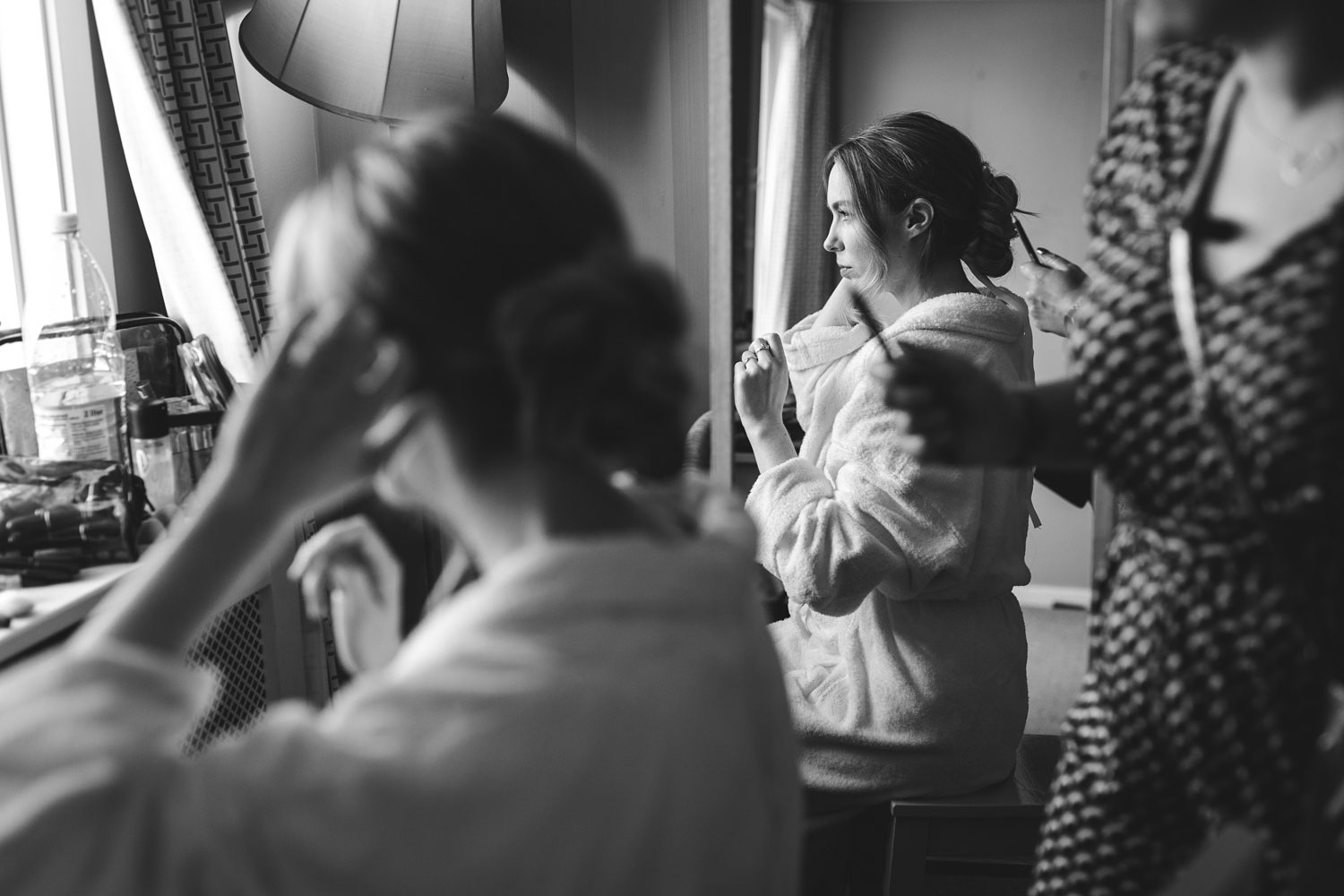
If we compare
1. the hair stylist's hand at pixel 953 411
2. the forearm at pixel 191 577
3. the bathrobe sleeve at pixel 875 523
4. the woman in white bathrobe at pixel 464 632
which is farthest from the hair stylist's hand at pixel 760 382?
the forearm at pixel 191 577

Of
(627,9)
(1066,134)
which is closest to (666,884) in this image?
(1066,134)

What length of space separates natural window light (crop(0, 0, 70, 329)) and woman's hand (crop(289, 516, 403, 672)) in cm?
125

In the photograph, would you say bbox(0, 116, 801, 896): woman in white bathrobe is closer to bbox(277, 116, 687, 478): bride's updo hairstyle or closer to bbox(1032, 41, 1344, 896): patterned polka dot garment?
bbox(277, 116, 687, 478): bride's updo hairstyle

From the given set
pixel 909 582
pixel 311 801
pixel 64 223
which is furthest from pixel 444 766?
A: pixel 64 223

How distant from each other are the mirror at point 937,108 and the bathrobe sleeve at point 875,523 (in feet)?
0.43

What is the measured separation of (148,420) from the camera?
1.43 m

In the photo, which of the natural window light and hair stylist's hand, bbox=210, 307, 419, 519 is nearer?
hair stylist's hand, bbox=210, 307, 419, 519

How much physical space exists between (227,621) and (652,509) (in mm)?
1057

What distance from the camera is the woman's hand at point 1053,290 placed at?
4.46ft

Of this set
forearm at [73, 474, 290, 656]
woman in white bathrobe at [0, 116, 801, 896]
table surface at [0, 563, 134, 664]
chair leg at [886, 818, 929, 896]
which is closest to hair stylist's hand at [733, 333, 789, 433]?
chair leg at [886, 818, 929, 896]

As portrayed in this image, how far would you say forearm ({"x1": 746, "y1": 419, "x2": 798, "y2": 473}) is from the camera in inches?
59.3

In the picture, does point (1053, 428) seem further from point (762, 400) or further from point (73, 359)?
point (73, 359)

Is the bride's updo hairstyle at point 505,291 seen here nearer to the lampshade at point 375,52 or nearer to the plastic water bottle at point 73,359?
the plastic water bottle at point 73,359

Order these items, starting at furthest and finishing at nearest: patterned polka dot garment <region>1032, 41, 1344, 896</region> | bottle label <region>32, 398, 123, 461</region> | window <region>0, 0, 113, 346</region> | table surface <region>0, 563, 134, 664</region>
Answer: window <region>0, 0, 113, 346</region>
bottle label <region>32, 398, 123, 461</region>
table surface <region>0, 563, 134, 664</region>
patterned polka dot garment <region>1032, 41, 1344, 896</region>
